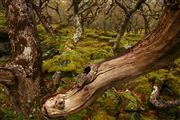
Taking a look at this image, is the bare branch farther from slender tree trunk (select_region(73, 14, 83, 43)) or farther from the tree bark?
slender tree trunk (select_region(73, 14, 83, 43))

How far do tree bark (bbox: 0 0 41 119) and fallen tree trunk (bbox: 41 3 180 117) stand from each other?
143cm

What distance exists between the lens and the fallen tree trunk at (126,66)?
3269 mm

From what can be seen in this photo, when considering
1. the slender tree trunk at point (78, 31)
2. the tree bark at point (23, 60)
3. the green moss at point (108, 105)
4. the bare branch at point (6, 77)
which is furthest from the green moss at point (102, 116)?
the bare branch at point (6, 77)

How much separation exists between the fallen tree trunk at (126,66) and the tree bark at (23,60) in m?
1.43

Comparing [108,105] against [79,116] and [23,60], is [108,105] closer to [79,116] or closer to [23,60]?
[79,116]

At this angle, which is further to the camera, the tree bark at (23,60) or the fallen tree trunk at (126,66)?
the tree bark at (23,60)

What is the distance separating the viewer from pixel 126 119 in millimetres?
8523

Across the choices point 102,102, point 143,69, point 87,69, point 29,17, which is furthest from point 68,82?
point 143,69

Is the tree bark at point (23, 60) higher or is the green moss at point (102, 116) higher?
the tree bark at point (23, 60)

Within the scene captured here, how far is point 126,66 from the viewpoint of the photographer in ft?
12.8

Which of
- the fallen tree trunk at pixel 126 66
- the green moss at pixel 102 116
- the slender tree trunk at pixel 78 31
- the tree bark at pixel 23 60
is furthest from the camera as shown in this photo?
the slender tree trunk at pixel 78 31

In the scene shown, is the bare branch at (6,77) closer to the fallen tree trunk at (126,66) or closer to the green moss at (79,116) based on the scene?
the fallen tree trunk at (126,66)

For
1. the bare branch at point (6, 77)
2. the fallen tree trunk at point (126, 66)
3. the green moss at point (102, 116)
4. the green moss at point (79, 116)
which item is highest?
the fallen tree trunk at point (126, 66)

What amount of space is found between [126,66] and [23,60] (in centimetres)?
279
